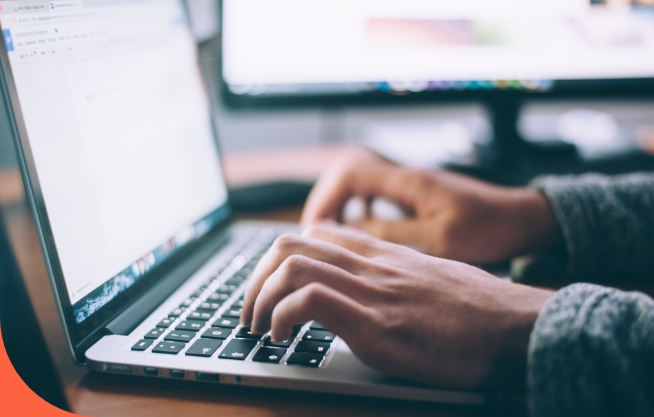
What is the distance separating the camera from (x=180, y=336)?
1.24 feet

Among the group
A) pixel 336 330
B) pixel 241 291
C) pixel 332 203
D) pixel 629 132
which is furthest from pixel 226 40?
pixel 629 132

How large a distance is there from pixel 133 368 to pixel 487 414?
224 mm

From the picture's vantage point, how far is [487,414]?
0.32 m

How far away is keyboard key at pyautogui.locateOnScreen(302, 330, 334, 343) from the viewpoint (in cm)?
37

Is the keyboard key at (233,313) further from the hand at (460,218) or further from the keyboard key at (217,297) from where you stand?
the hand at (460,218)

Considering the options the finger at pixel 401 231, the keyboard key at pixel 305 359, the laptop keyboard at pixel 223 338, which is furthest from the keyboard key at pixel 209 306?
the finger at pixel 401 231

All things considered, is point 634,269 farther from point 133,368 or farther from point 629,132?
point 629,132

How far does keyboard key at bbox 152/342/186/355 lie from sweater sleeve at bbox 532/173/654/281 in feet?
1.19

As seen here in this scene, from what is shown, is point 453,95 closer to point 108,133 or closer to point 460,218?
point 460,218

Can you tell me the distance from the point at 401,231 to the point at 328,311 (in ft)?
0.83

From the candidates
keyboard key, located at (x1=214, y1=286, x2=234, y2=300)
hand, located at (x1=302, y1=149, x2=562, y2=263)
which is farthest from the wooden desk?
hand, located at (x1=302, y1=149, x2=562, y2=263)

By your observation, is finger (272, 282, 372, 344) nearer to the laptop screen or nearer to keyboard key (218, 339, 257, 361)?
keyboard key (218, 339, 257, 361)

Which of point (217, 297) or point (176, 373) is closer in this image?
point (176, 373)

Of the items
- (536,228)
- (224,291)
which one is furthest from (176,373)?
(536,228)
